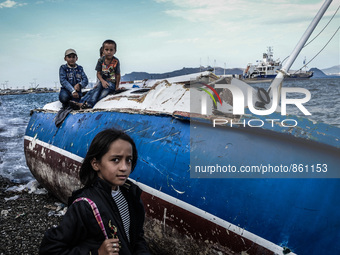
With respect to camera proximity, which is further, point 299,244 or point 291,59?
point 291,59

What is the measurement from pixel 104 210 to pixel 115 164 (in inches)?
12.1

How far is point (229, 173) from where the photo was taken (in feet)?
8.54

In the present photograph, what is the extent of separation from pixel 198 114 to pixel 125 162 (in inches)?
48.2

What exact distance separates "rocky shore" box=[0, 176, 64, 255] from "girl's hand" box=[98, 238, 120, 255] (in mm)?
2752

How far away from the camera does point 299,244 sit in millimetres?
2209

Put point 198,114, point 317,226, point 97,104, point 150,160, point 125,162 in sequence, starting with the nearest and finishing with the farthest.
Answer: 1. point 125,162
2. point 317,226
3. point 198,114
4. point 150,160
5. point 97,104

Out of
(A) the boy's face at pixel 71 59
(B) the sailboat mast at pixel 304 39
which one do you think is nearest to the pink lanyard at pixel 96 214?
(B) the sailboat mast at pixel 304 39

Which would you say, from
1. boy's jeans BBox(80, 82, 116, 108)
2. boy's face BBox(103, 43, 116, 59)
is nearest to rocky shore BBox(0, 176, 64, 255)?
boy's jeans BBox(80, 82, 116, 108)

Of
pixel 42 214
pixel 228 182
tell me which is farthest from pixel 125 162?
pixel 42 214

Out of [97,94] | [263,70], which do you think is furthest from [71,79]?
[263,70]

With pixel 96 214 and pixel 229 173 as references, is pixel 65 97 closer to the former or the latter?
pixel 229 173

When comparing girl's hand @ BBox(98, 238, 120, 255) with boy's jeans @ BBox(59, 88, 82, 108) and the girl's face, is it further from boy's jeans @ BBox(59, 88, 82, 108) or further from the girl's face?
boy's jeans @ BBox(59, 88, 82, 108)

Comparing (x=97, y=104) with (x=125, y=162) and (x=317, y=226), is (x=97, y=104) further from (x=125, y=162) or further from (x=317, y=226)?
(x=317, y=226)

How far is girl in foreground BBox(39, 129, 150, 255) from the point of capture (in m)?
1.69
